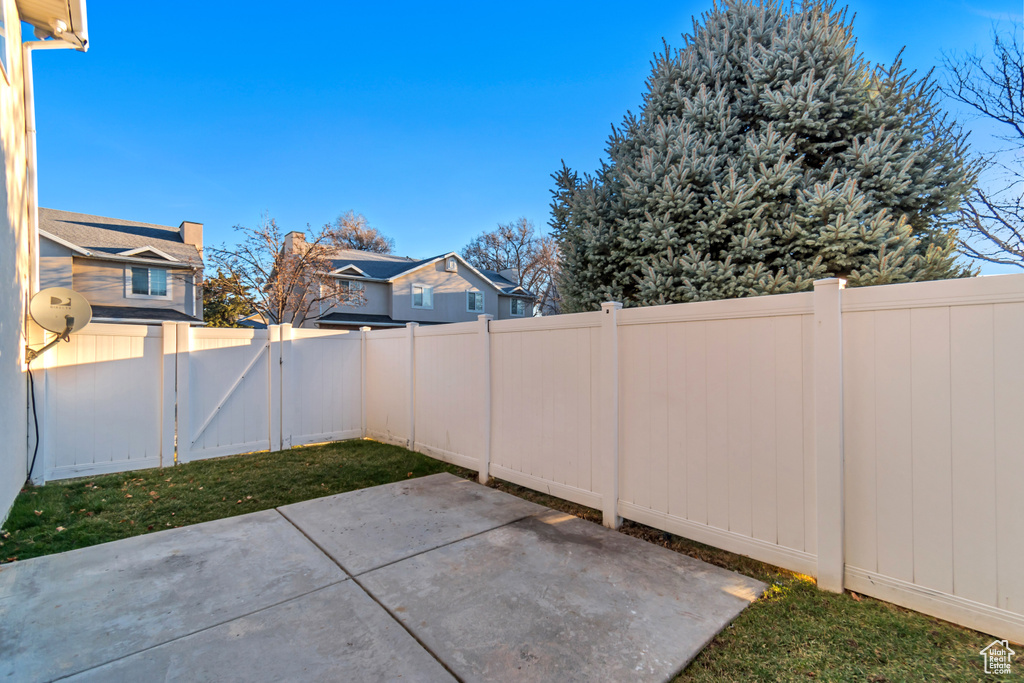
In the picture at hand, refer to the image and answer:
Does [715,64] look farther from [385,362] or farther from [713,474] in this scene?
[385,362]

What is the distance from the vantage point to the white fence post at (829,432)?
101 inches

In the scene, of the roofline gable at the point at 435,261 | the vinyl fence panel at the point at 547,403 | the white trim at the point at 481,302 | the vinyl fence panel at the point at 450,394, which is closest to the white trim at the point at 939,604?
the vinyl fence panel at the point at 547,403

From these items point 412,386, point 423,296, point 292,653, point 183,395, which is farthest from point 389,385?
point 423,296

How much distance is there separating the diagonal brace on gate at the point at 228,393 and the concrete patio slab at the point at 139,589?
2.75 meters

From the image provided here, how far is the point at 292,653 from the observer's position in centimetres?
205

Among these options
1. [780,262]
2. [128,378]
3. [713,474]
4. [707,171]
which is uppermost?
[707,171]

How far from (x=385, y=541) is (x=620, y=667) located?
2.06 m

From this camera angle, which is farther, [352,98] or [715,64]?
[352,98]

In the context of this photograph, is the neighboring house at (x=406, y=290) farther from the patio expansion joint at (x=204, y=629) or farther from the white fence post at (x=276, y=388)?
the patio expansion joint at (x=204, y=629)

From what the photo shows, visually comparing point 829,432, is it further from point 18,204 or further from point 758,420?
point 18,204

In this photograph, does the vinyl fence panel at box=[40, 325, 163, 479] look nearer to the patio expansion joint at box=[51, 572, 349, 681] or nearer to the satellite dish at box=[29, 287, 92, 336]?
the satellite dish at box=[29, 287, 92, 336]

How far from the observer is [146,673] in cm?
191

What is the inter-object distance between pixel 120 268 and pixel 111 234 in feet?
6.78

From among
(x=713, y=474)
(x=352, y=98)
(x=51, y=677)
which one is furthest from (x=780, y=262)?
(x=352, y=98)
